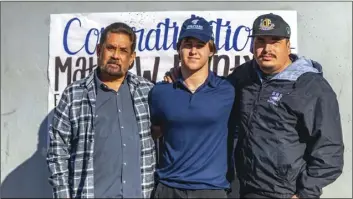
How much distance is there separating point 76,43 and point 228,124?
1551mm

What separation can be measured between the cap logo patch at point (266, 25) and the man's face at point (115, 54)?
78 cm

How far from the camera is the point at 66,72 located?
396cm

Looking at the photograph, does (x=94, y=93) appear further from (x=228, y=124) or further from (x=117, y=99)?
(x=228, y=124)

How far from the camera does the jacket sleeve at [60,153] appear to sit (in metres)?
2.92

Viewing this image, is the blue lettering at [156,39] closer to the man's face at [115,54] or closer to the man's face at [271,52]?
the man's face at [115,54]

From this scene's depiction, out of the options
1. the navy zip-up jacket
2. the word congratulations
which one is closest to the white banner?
the word congratulations

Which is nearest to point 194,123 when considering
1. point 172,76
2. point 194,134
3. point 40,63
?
point 194,134

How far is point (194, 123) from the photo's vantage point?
2.84 meters

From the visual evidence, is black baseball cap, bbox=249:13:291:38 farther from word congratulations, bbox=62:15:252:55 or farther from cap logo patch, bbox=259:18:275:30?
word congratulations, bbox=62:15:252:55

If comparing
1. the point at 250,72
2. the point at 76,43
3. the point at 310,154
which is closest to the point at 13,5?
the point at 76,43

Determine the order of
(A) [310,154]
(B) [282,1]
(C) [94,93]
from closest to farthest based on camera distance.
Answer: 1. (A) [310,154]
2. (C) [94,93]
3. (B) [282,1]

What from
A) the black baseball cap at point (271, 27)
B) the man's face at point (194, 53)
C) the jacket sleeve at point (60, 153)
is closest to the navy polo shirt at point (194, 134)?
the man's face at point (194, 53)

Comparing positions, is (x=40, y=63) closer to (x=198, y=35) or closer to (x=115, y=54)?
(x=115, y=54)

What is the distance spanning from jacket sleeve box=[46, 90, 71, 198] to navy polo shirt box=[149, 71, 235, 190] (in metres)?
0.52
